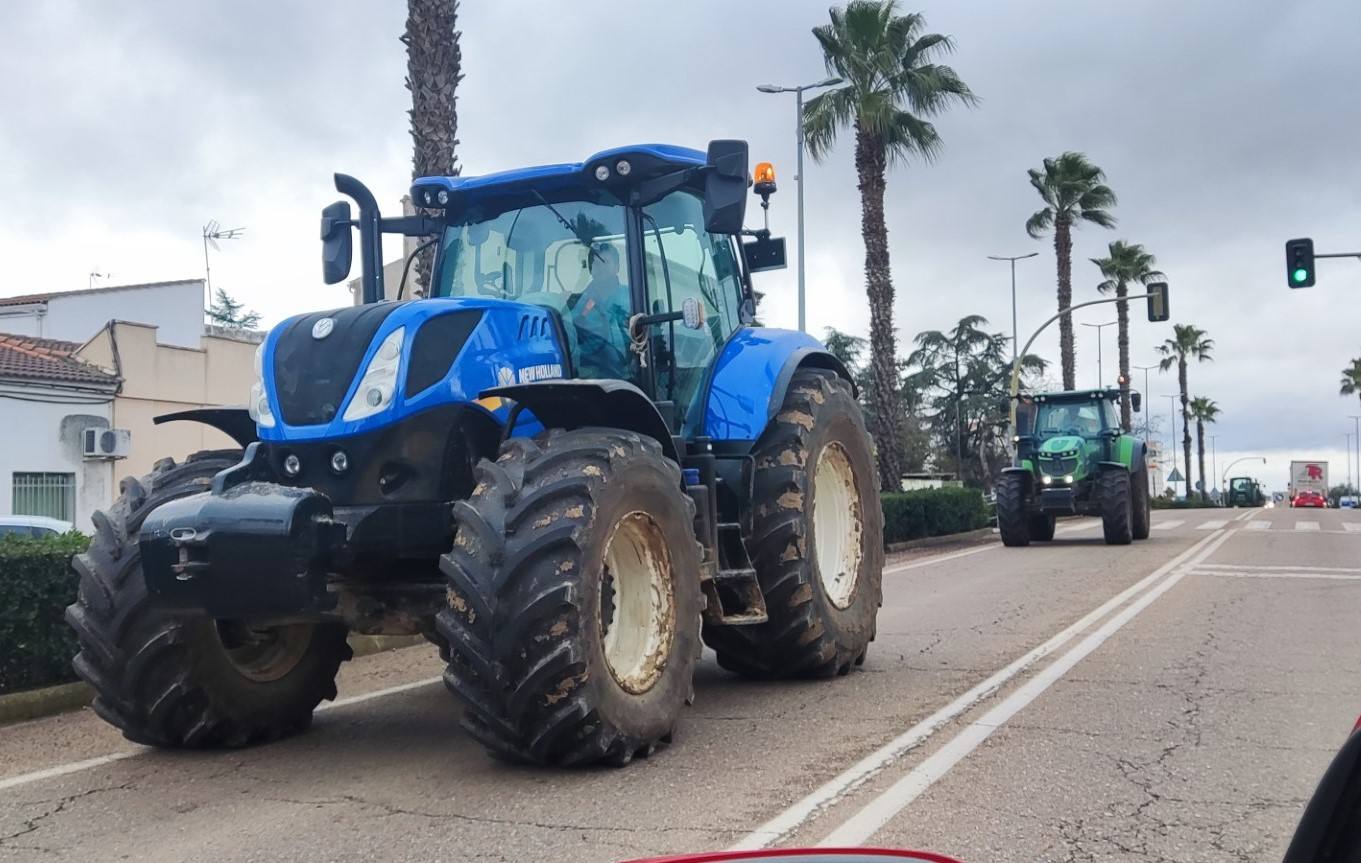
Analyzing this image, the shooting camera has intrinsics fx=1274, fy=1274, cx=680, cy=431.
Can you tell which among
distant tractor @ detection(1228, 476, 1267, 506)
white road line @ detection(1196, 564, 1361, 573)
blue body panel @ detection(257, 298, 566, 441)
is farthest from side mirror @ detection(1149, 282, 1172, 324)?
distant tractor @ detection(1228, 476, 1267, 506)

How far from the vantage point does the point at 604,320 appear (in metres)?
6.98

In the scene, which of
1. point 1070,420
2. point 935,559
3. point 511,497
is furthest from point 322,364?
point 1070,420

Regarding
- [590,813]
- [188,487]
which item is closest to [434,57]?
[188,487]

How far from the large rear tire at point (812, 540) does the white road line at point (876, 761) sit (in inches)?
35.8

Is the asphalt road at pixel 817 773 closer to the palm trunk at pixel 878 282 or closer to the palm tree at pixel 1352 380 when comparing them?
the palm trunk at pixel 878 282

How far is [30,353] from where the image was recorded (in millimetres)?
24406

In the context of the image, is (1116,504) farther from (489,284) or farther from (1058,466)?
(489,284)

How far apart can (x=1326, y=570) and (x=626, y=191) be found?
547 inches

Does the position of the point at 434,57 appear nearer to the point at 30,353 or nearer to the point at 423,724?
the point at 423,724

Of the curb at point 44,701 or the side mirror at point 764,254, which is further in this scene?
the side mirror at point 764,254

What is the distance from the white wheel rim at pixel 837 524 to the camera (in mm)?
8328

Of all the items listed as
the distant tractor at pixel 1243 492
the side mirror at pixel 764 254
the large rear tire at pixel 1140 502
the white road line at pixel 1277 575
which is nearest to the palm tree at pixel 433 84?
the side mirror at pixel 764 254

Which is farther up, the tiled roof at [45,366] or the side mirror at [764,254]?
the tiled roof at [45,366]

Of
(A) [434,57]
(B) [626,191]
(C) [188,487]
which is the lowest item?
(C) [188,487]
